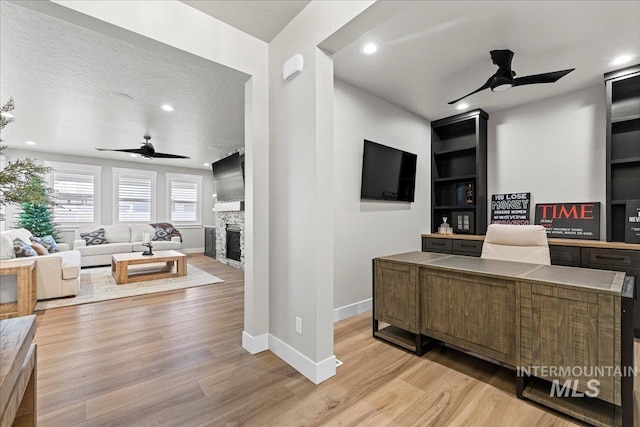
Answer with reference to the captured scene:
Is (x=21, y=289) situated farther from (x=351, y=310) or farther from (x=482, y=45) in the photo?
(x=482, y=45)

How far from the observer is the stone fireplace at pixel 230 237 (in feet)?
19.8

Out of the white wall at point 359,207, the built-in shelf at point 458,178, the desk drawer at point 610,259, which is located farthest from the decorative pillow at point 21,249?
the desk drawer at point 610,259

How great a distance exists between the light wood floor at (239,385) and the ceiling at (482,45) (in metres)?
2.28

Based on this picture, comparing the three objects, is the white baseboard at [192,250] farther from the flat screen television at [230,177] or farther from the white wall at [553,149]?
the white wall at [553,149]

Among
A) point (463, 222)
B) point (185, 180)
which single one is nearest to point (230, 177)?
point (185, 180)

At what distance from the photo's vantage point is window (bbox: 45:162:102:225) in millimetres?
6418

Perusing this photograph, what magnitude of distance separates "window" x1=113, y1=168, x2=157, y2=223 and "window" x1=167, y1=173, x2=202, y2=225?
16.6 inches

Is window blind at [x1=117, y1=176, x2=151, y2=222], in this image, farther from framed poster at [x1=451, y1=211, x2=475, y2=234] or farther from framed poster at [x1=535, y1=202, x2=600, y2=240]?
framed poster at [x1=535, y1=202, x2=600, y2=240]

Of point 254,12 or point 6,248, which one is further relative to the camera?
point 6,248

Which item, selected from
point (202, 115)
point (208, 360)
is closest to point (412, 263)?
point (208, 360)

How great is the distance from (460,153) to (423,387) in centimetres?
342

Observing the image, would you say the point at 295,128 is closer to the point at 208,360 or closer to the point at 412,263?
the point at 412,263

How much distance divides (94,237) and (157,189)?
6.44 ft

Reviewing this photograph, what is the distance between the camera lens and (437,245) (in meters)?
4.03
